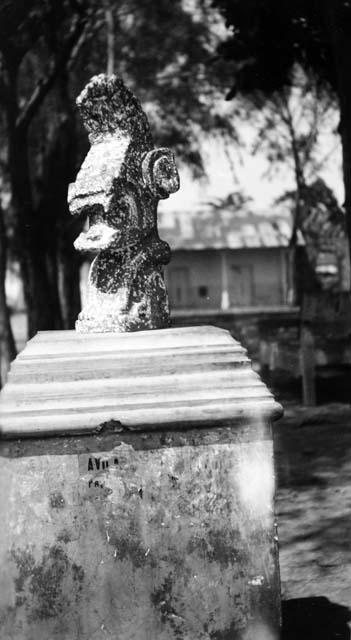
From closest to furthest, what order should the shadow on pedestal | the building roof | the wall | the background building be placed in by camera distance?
the shadow on pedestal, the building roof, the background building, the wall

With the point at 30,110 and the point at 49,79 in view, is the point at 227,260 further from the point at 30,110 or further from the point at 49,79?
the point at 30,110

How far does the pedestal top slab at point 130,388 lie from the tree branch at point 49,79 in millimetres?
10306

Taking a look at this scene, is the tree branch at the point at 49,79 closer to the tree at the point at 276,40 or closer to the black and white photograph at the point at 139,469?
the tree at the point at 276,40

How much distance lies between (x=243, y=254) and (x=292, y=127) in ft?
47.7

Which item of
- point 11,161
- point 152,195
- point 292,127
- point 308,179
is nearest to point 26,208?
point 11,161

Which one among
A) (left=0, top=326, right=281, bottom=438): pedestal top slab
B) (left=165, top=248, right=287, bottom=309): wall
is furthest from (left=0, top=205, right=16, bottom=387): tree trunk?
(left=165, top=248, right=287, bottom=309): wall

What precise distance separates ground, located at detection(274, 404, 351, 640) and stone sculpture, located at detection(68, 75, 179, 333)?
1601mm

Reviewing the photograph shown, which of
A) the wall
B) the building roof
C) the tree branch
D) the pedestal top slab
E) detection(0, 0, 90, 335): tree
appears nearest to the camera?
the pedestal top slab

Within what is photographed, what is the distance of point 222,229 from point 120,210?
1361 inches

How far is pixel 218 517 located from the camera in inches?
140

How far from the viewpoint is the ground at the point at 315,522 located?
4.33 metres

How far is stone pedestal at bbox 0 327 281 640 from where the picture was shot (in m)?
3.49

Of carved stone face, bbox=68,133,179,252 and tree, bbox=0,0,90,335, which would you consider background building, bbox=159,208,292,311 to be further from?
carved stone face, bbox=68,133,179,252

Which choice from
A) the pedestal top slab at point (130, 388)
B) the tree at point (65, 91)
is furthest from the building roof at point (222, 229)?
the pedestal top slab at point (130, 388)
